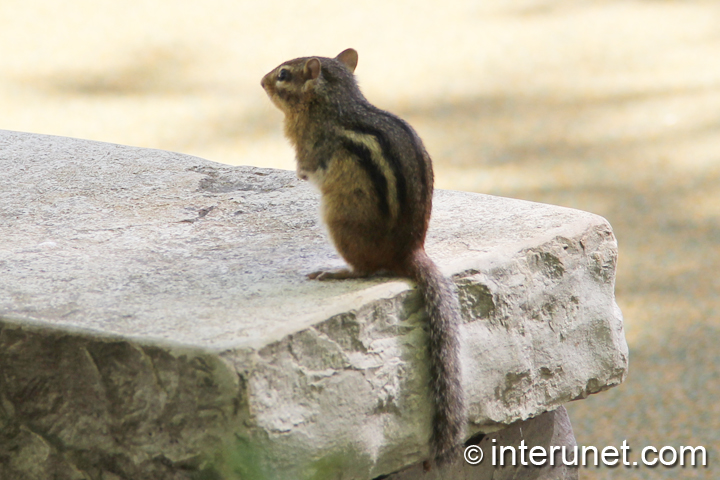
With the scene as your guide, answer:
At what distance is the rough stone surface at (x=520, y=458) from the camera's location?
2.07 meters

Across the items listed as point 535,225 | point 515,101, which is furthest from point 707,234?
point 535,225

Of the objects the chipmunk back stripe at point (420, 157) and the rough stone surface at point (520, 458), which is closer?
the chipmunk back stripe at point (420, 157)

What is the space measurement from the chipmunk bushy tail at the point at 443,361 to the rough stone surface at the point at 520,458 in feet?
0.71

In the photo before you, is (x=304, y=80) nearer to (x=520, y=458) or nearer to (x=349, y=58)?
(x=349, y=58)

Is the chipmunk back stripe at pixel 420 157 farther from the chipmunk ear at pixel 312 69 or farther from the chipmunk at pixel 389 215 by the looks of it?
the chipmunk ear at pixel 312 69

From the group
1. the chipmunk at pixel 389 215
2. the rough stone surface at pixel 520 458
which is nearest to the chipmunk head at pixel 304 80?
the chipmunk at pixel 389 215

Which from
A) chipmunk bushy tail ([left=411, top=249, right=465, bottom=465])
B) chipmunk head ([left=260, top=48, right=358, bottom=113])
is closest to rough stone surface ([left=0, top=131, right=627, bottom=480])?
chipmunk bushy tail ([left=411, top=249, right=465, bottom=465])

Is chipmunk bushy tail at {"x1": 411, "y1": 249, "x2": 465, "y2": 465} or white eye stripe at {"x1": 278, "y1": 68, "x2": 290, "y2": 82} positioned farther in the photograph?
white eye stripe at {"x1": 278, "y1": 68, "x2": 290, "y2": 82}

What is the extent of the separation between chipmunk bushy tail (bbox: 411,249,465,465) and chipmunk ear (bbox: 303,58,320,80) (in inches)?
21.7

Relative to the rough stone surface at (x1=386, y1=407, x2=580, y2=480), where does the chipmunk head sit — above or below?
above

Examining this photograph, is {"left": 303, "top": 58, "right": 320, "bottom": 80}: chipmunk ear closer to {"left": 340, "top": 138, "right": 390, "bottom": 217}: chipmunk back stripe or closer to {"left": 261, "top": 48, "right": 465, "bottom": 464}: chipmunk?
{"left": 261, "top": 48, "right": 465, "bottom": 464}: chipmunk

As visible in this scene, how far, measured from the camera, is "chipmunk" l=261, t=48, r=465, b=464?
1777 millimetres

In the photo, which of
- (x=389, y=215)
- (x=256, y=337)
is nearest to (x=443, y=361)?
(x=389, y=215)

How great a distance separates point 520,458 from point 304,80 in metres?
1.11
